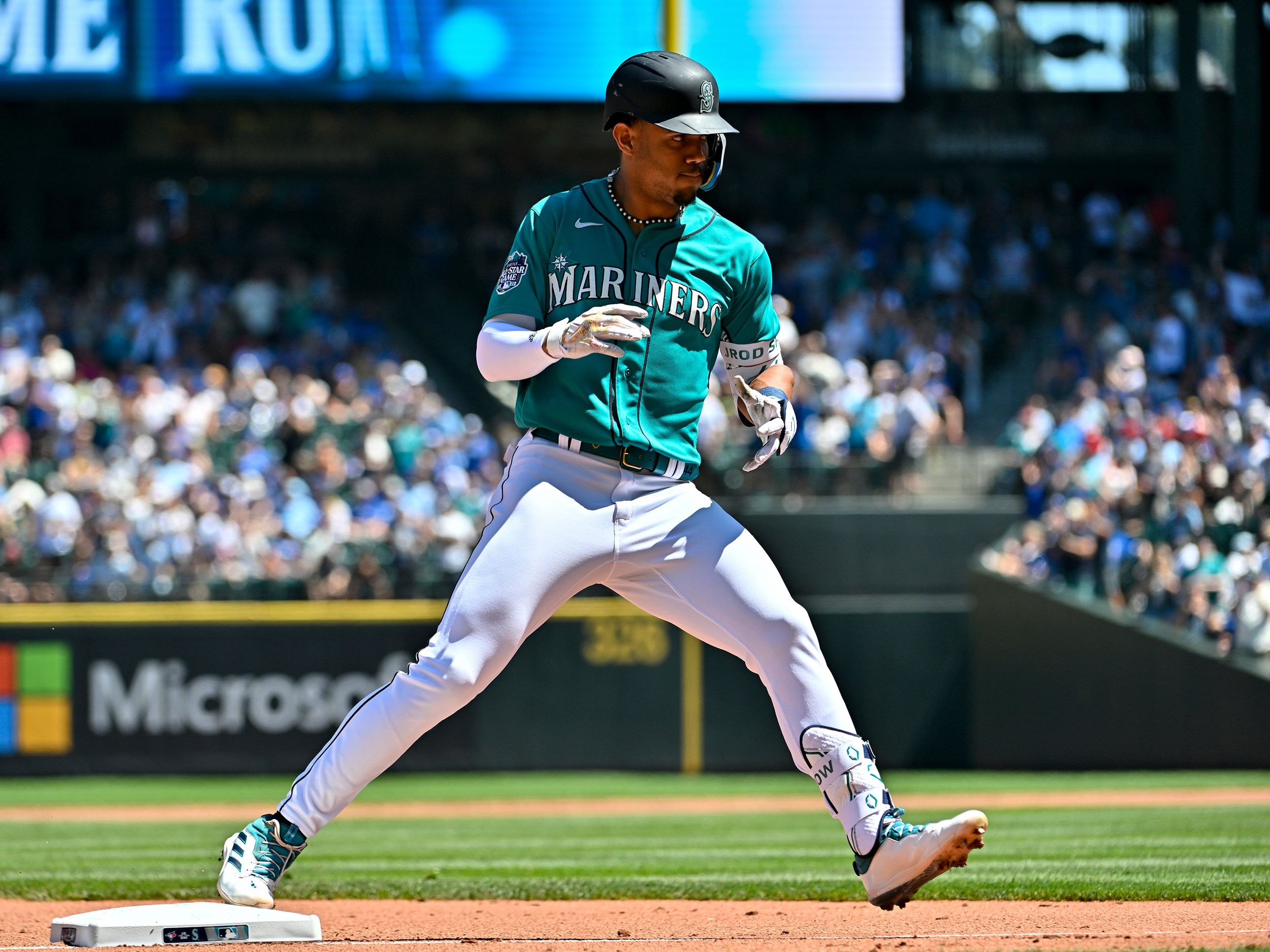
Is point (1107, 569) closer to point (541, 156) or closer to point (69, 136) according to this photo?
point (541, 156)

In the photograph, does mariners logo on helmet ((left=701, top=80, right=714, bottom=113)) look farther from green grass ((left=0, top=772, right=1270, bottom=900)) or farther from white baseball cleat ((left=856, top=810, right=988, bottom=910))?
green grass ((left=0, top=772, right=1270, bottom=900))

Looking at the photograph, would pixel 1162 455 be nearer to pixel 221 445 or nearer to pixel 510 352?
pixel 221 445

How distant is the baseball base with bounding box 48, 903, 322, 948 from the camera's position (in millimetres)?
4215

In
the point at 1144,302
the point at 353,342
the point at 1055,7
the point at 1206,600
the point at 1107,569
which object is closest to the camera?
the point at 1206,600

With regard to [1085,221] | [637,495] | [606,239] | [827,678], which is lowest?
[827,678]

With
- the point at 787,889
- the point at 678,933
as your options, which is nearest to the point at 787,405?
the point at 678,933

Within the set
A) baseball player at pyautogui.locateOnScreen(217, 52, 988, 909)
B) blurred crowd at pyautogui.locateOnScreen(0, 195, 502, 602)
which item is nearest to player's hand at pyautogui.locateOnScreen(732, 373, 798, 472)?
baseball player at pyautogui.locateOnScreen(217, 52, 988, 909)

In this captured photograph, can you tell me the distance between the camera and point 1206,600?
13.0m

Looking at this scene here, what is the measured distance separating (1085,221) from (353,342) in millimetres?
8066

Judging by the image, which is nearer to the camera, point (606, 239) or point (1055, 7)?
point (606, 239)

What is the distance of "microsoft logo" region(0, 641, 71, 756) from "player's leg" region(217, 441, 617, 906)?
10.1 meters

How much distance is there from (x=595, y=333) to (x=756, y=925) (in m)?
1.73

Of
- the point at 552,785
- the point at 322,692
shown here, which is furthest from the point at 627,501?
the point at 322,692

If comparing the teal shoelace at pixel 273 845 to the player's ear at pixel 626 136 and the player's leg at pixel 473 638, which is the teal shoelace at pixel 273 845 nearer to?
the player's leg at pixel 473 638
